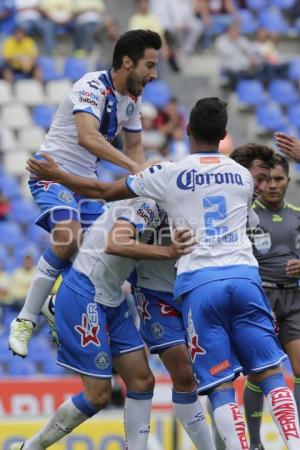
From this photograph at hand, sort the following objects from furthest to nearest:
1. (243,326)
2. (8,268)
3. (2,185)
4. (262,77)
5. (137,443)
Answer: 1. (262,77)
2. (2,185)
3. (8,268)
4. (137,443)
5. (243,326)

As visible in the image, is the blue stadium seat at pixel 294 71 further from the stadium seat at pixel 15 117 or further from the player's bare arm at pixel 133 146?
the player's bare arm at pixel 133 146

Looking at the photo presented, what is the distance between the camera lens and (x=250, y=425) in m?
9.67

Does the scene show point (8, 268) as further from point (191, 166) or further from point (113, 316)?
point (191, 166)

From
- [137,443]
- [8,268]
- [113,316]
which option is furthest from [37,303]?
[8,268]

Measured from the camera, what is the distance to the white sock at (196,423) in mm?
8773

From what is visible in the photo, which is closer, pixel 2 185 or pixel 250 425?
pixel 250 425

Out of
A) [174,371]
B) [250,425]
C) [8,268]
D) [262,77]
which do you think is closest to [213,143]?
[174,371]

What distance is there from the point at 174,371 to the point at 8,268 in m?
8.06

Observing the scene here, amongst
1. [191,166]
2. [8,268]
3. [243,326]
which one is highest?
[191,166]

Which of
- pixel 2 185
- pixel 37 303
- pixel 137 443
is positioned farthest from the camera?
pixel 2 185

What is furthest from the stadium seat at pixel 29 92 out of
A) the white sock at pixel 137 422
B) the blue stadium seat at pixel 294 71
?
the white sock at pixel 137 422

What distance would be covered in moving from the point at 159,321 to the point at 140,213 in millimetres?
954

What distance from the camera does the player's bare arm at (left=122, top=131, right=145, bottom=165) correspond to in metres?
9.66

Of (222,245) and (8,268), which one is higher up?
(222,245)
